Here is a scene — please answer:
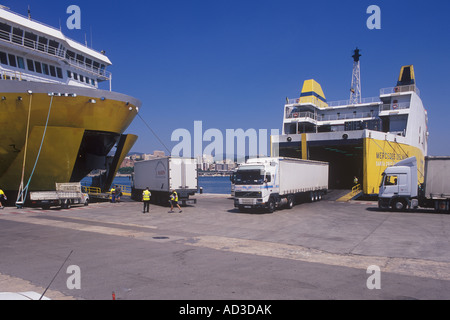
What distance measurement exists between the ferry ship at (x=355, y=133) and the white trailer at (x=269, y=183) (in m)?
6.59

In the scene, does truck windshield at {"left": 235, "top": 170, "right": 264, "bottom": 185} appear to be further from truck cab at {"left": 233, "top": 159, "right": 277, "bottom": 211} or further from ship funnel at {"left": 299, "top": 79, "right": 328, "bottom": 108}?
ship funnel at {"left": 299, "top": 79, "right": 328, "bottom": 108}

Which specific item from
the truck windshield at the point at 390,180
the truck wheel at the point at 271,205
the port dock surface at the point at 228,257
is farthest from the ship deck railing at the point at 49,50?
the truck windshield at the point at 390,180

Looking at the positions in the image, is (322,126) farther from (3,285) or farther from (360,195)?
(3,285)

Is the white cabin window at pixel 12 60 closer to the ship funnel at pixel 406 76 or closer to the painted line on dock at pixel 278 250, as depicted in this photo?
→ the painted line on dock at pixel 278 250

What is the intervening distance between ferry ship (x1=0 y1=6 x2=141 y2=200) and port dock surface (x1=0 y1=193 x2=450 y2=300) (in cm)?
677

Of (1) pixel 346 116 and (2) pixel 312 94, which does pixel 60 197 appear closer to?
(2) pixel 312 94

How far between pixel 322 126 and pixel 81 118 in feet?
85.8

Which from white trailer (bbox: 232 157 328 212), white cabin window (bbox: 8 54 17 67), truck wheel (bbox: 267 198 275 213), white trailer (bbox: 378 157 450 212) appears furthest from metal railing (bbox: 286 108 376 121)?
white cabin window (bbox: 8 54 17 67)

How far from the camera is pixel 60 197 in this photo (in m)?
22.9

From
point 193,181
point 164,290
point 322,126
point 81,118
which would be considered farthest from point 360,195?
point 164,290

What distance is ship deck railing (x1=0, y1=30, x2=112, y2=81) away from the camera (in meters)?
24.2

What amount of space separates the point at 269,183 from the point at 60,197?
1426 cm

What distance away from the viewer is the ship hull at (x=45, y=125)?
21.4 metres

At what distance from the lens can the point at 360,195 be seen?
29.6m
